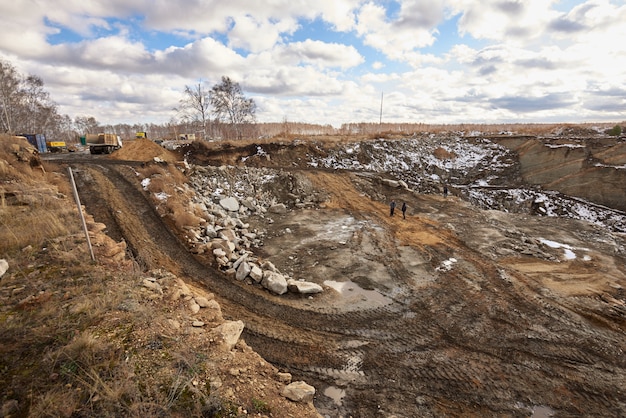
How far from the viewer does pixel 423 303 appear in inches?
376

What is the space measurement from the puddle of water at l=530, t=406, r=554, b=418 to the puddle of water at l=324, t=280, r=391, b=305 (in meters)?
4.36

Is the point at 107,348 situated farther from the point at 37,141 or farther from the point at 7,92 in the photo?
the point at 7,92

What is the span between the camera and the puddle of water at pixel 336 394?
592 cm

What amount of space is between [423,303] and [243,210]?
11141 mm

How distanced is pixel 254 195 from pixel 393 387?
48.9 feet

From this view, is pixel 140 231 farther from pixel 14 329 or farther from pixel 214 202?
pixel 14 329

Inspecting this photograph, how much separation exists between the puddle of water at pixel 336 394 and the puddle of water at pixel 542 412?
373 centimetres

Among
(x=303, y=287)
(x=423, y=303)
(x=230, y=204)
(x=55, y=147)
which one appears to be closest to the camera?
(x=423, y=303)

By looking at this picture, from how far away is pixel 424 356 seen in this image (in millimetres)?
7152

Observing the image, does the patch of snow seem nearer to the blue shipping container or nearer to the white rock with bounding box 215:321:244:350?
the white rock with bounding box 215:321:244:350

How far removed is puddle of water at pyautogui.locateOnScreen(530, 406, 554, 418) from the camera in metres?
5.80

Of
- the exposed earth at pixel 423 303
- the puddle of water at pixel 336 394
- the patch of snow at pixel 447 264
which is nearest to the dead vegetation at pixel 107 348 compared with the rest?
the puddle of water at pixel 336 394

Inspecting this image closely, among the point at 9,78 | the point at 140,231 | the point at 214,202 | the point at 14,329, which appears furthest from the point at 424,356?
the point at 9,78

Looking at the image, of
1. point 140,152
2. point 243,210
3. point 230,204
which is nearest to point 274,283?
point 243,210
